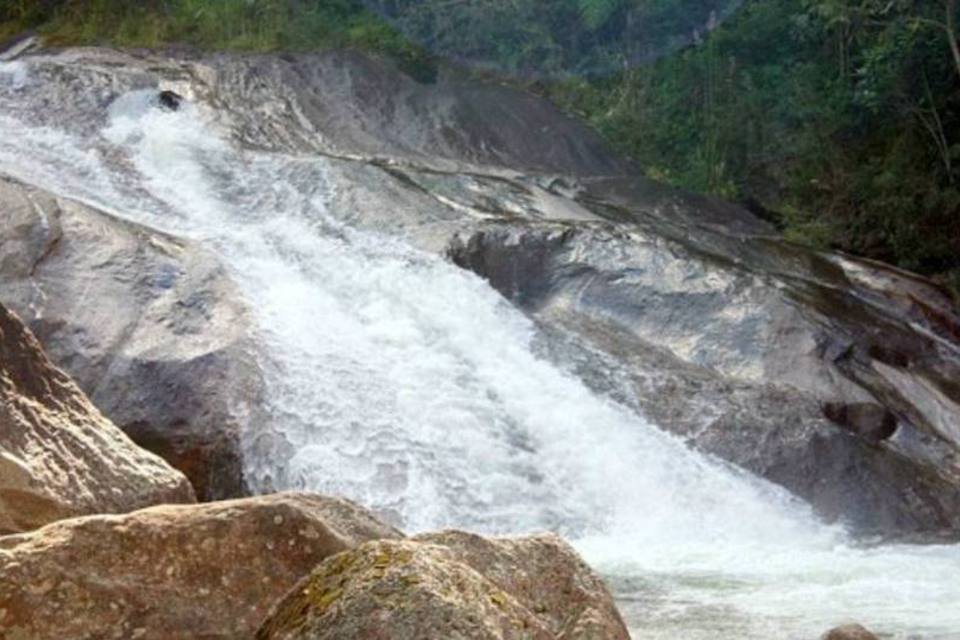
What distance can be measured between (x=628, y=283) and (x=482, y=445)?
3.57m

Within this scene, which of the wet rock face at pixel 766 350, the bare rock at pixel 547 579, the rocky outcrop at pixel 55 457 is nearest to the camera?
the bare rock at pixel 547 579

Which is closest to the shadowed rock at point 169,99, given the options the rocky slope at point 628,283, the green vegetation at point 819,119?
the rocky slope at point 628,283

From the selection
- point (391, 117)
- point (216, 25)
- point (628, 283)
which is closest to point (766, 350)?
point (628, 283)

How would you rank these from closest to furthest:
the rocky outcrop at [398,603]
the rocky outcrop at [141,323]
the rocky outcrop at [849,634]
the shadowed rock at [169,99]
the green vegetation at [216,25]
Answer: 1. the rocky outcrop at [398,603]
2. the rocky outcrop at [849,634]
3. the rocky outcrop at [141,323]
4. the shadowed rock at [169,99]
5. the green vegetation at [216,25]

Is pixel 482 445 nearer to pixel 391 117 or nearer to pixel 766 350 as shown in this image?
pixel 766 350

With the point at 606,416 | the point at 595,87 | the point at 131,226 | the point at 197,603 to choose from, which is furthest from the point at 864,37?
the point at 197,603

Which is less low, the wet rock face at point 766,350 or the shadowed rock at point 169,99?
the shadowed rock at point 169,99

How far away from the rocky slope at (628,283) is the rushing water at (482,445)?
408mm

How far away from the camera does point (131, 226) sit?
45.8ft

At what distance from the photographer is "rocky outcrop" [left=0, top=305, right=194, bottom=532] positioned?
19.9 ft

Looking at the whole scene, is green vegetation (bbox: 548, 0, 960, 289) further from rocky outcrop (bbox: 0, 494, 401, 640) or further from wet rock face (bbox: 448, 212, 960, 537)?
rocky outcrop (bbox: 0, 494, 401, 640)

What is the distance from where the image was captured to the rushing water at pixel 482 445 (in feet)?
30.5

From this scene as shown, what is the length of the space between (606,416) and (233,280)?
3750mm

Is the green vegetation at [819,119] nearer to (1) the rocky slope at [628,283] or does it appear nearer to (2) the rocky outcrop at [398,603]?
(1) the rocky slope at [628,283]
